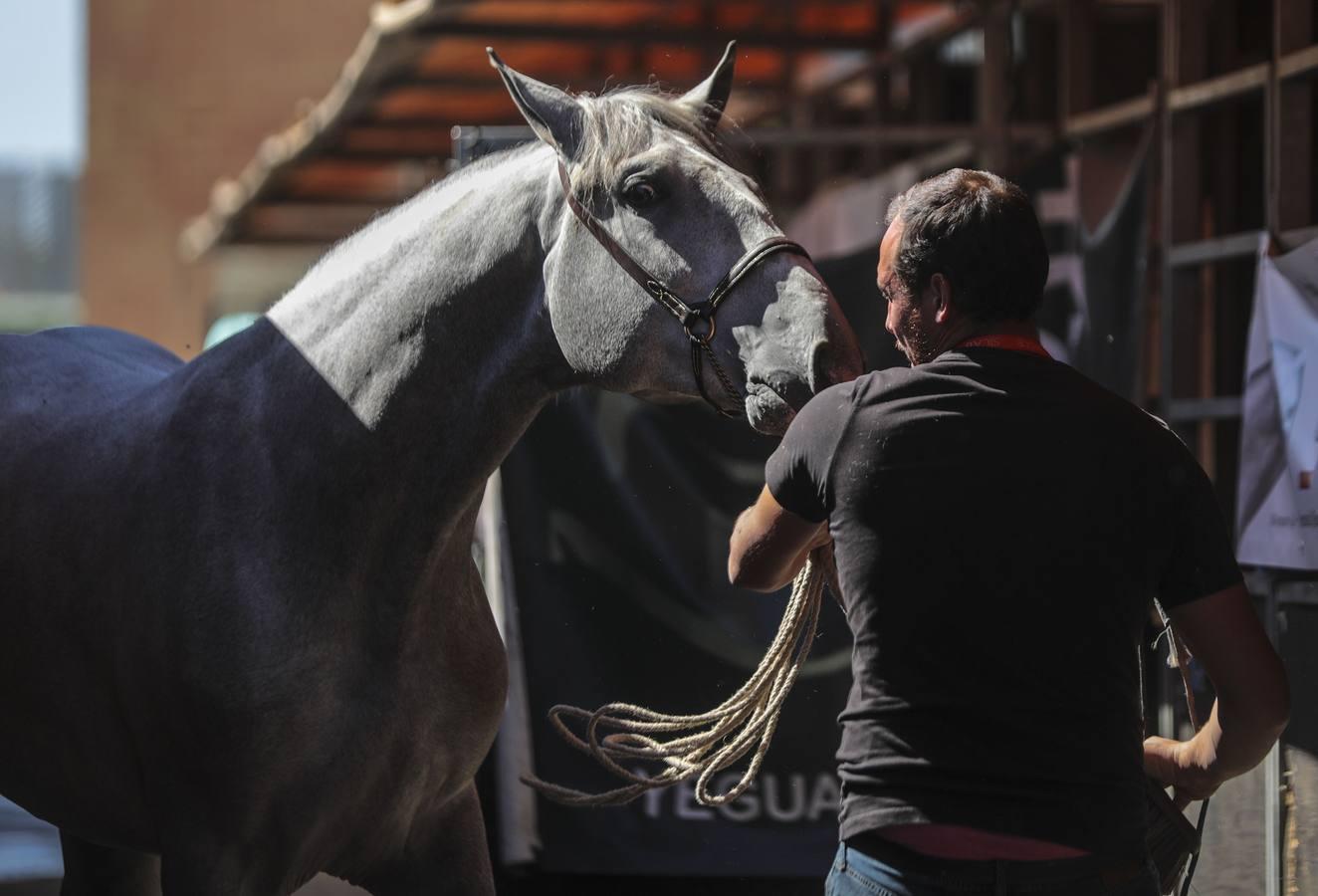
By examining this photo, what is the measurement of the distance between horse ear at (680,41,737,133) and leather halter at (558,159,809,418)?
0.38 m

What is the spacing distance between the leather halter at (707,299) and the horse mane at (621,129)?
70 mm

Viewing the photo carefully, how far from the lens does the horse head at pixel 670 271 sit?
2441mm

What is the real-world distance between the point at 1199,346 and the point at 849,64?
479 centimetres

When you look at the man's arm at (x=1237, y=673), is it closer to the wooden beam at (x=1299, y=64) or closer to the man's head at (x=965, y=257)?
the man's head at (x=965, y=257)

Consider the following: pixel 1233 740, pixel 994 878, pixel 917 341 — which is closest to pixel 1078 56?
pixel 917 341

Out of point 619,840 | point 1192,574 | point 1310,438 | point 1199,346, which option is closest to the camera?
point 1192,574

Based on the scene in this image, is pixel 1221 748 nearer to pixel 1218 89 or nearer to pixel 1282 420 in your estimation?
pixel 1282 420

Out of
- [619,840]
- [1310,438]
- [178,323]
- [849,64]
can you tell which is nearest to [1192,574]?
[1310,438]

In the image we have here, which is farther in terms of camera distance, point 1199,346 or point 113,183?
point 113,183

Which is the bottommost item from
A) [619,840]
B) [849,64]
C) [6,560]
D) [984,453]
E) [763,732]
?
[619,840]

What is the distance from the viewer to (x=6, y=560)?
10.3ft

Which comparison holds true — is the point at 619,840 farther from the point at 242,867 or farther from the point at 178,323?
the point at 178,323

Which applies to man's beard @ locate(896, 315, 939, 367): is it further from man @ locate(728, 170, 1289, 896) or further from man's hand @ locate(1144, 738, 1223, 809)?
man's hand @ locate(1144, 738, 1223, 809)

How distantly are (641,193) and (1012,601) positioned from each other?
41.4 inches
